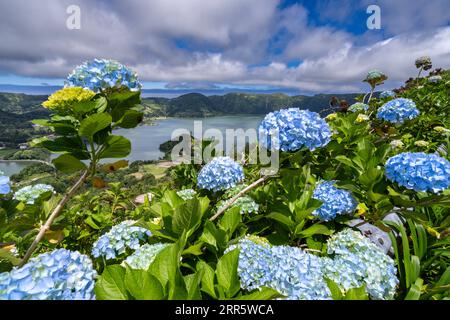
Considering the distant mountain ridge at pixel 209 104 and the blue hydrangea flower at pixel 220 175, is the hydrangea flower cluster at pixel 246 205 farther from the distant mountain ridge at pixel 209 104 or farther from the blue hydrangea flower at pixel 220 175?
the distant mountain ridge at pixel 209 104

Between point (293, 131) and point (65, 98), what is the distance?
1.46 m

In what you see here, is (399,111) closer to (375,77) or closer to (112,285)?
(375,77)

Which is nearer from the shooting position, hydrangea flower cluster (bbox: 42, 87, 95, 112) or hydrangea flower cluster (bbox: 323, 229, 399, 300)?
hydrangea flower cluster (bbox: 42, 87, 95, 112)

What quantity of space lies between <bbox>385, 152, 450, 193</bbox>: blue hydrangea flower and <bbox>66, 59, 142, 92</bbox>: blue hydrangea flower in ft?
6.81

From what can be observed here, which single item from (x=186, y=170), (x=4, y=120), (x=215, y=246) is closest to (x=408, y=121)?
(x=186, y=170)

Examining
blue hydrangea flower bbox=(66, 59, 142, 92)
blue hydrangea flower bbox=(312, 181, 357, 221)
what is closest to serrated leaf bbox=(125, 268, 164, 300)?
blue hydrangea flower bbox=(66, 59, 142, 92)

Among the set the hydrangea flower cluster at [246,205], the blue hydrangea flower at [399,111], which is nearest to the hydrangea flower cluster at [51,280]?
the hydrangea flower cluster at [246,205]

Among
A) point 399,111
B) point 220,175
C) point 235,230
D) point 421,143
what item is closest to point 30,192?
point 220,175

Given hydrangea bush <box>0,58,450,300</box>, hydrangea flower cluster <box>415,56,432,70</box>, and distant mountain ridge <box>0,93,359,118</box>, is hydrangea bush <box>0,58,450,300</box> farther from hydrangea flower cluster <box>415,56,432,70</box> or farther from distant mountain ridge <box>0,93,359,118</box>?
distant mountain ridge <box>0,93,359,118</box>

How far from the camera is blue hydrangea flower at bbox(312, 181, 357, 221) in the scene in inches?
84.7

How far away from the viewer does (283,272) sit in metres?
1.38

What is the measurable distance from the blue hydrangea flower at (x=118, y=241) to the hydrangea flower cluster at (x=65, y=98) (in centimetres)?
91

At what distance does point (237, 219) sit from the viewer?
6.26ft
